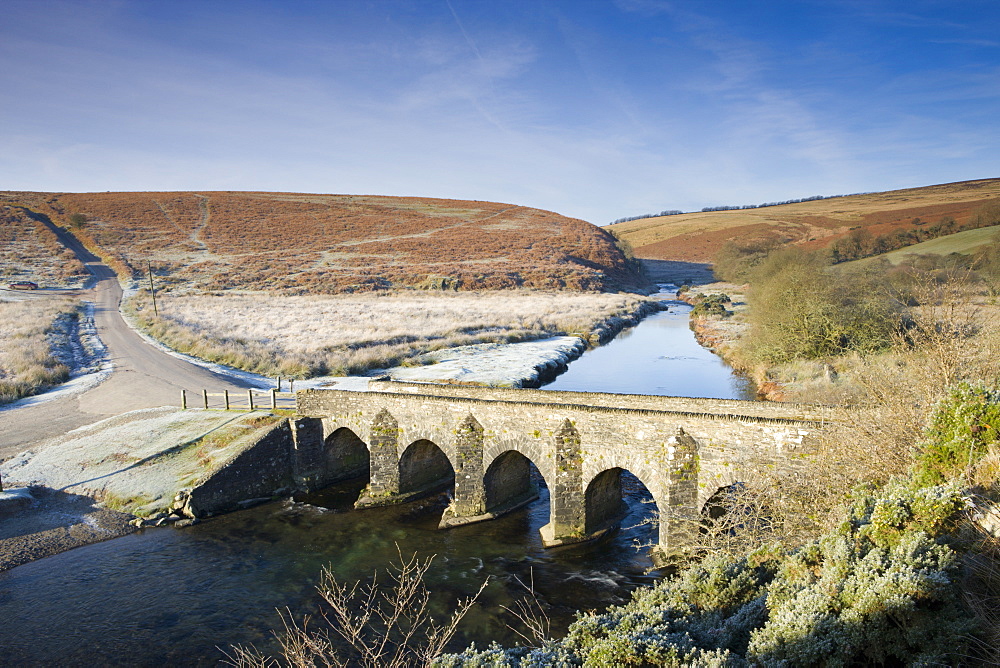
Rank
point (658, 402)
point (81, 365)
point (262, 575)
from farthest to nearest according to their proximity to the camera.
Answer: point (81, 365)
point (658, 402)
point (262, 575)

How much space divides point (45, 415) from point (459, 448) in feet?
63.1

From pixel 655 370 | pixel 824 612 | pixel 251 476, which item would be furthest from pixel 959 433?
pixel 655 370

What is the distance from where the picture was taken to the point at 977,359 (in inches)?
522

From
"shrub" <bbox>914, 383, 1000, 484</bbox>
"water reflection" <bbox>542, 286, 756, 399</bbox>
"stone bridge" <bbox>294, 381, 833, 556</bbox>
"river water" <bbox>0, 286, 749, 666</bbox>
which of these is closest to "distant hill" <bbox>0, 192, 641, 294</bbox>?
"water reflection" <bbox>542, 286, 756, 399</bbox>

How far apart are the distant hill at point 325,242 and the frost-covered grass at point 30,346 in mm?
15962

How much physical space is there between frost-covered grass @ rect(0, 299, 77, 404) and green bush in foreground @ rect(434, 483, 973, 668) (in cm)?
2954

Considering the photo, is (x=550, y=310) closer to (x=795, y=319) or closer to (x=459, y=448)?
(x=795, y=319)

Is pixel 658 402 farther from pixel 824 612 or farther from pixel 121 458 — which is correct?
pixel 121 458

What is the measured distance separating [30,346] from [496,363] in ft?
86.1

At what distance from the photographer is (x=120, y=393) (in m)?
25.9

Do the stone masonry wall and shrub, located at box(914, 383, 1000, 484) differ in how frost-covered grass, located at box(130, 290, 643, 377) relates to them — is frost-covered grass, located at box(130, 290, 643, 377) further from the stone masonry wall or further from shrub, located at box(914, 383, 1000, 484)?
shrub, located at box(914, 383, 1000, 484)

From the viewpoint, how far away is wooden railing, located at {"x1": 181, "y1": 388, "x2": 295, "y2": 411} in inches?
872

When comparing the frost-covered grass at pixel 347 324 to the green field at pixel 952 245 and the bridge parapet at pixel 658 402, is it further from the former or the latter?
the green field at pixel 952 245

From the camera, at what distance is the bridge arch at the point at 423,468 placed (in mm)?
18266
